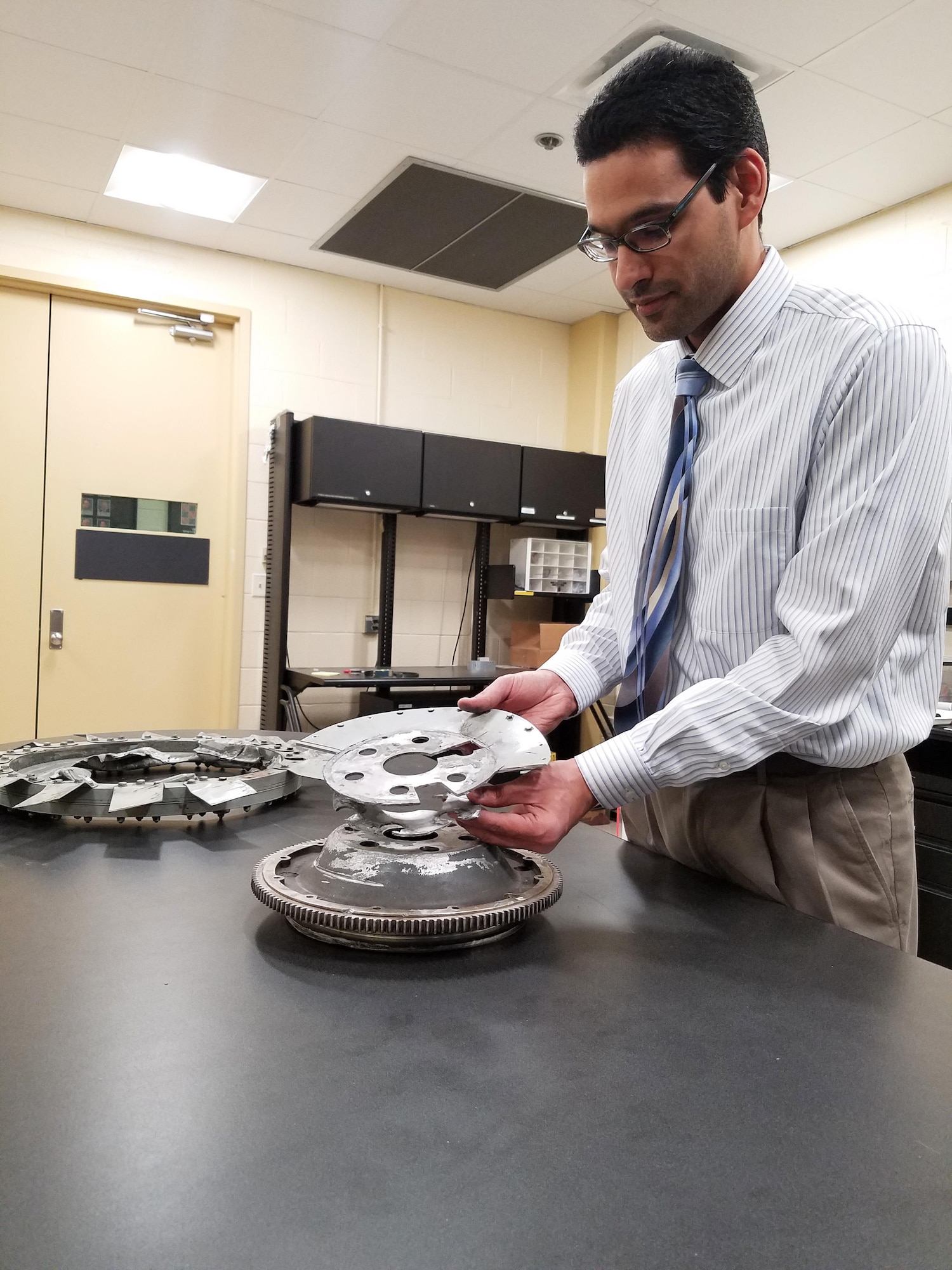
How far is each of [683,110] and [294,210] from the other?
3196 millimetres

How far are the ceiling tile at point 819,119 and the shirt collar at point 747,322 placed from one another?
213cm

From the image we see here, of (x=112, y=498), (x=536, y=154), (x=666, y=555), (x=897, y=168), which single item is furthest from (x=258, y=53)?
(x=666, y=555)

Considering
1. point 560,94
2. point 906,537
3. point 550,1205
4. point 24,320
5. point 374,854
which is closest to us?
point 550,1205

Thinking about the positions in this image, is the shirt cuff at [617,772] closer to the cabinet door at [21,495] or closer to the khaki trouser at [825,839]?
the khaki trouser at [825,839]

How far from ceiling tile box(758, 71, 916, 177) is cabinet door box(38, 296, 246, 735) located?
8.52 feet

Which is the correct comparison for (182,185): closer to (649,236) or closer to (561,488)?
(561,488)

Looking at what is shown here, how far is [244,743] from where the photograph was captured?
1.41 metres

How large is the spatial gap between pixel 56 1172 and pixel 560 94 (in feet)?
10.5

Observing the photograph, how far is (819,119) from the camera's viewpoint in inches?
115

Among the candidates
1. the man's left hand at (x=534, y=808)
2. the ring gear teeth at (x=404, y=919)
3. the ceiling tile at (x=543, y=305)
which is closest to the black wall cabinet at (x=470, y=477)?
the ceiling tile at (x=543, y=305)

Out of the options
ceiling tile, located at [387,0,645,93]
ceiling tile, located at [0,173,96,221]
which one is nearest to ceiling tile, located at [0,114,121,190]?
ceiling tile, located at [0,173,96,221]

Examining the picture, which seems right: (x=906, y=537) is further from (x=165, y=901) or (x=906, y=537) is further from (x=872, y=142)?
(x=872, y=142)

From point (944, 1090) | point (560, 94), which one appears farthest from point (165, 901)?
point (560, 94)

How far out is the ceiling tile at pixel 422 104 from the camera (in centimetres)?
276
